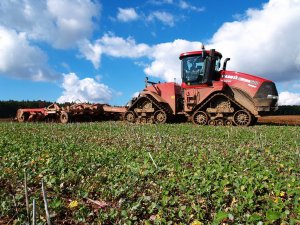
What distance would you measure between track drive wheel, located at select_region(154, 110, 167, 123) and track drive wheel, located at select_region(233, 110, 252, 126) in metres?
3.73

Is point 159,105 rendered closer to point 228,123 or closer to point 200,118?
point 200,118

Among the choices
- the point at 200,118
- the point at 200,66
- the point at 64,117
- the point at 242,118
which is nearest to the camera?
the point at 242,118

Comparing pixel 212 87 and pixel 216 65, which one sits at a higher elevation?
pixel 216 65

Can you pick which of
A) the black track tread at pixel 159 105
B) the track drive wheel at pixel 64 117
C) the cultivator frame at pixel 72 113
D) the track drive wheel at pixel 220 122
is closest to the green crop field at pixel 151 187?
the track drive wheel at pixel 220 122

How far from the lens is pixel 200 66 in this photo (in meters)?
15.9

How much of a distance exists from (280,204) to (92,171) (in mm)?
3014

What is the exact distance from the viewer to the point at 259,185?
4.31m

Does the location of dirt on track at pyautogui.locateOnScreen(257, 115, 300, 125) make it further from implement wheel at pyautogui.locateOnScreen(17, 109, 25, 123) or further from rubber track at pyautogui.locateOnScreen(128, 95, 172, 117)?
implement wheel at pyautogui.locateOnScreen(17, 109, 25, 123)

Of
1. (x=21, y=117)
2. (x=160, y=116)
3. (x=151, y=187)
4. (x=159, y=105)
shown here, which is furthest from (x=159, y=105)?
(x=151, y=187)

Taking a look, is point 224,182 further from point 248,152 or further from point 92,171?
point 248,152

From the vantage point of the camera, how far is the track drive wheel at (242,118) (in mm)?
14922

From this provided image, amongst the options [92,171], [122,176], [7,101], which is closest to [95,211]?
[122,176]

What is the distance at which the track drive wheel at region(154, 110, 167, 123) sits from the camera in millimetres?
17033

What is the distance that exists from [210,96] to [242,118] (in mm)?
1863
